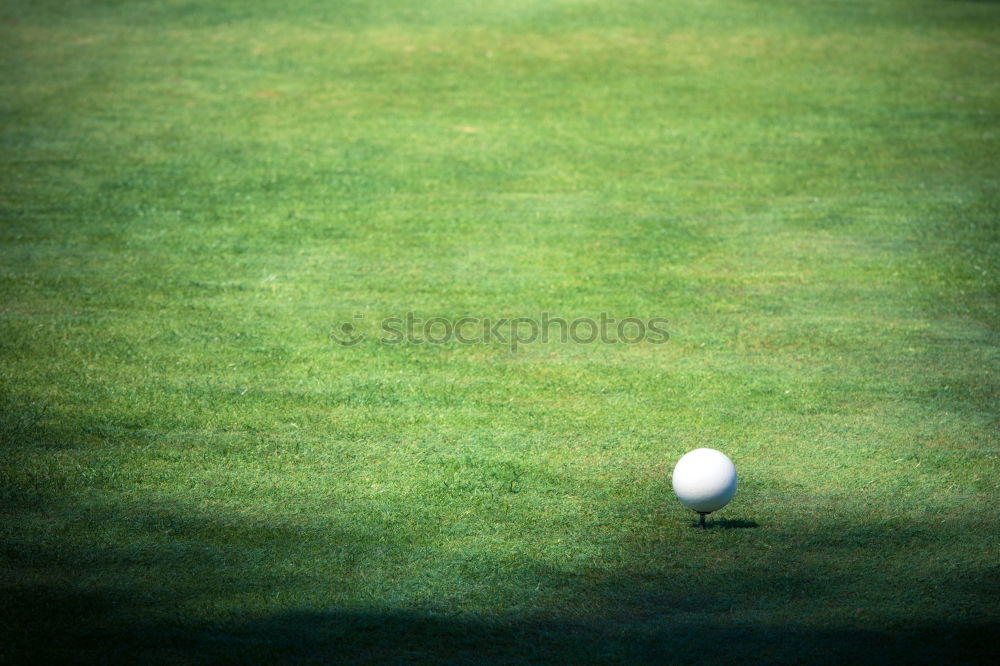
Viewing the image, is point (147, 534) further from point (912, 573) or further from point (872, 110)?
point (872, 110)

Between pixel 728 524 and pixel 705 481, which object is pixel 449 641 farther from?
pixel 728 524

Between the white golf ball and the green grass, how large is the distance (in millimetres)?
410

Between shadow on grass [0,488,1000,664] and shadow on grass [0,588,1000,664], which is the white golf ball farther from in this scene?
shadow on grass [0,588,1000,664]

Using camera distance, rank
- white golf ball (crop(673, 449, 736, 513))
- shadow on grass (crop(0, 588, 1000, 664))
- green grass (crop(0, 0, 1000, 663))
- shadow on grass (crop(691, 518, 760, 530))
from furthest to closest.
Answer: shadow on grass (crop(691, 518, 760, 530)) < white golf ball (crop(673, 449, 736, 513)) < green grass (crop(0, 0, 1000, 663)) < shadow on grass (crop(0, 588, 1000, 664))

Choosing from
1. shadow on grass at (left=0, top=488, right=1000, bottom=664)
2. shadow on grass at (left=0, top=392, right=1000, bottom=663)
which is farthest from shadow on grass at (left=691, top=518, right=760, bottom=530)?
shadow on grass at (left=0, top=488, right=1000, bottom=664)

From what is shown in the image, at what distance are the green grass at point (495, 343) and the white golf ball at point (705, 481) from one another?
410 mm

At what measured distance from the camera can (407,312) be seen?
12.5m

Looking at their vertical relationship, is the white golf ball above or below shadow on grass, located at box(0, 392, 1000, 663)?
above

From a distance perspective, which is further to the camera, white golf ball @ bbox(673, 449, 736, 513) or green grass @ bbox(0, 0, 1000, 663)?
white golf ball @ bbox(673, 449, 736, 513)

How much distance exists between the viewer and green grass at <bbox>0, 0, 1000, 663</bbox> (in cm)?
704

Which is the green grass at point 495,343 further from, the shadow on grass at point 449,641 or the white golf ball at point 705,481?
the white golf ball at point 705,481

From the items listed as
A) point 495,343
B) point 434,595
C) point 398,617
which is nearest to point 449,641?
point 398,617

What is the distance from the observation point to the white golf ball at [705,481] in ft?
24.7

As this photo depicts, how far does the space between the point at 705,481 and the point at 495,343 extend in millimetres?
4748
